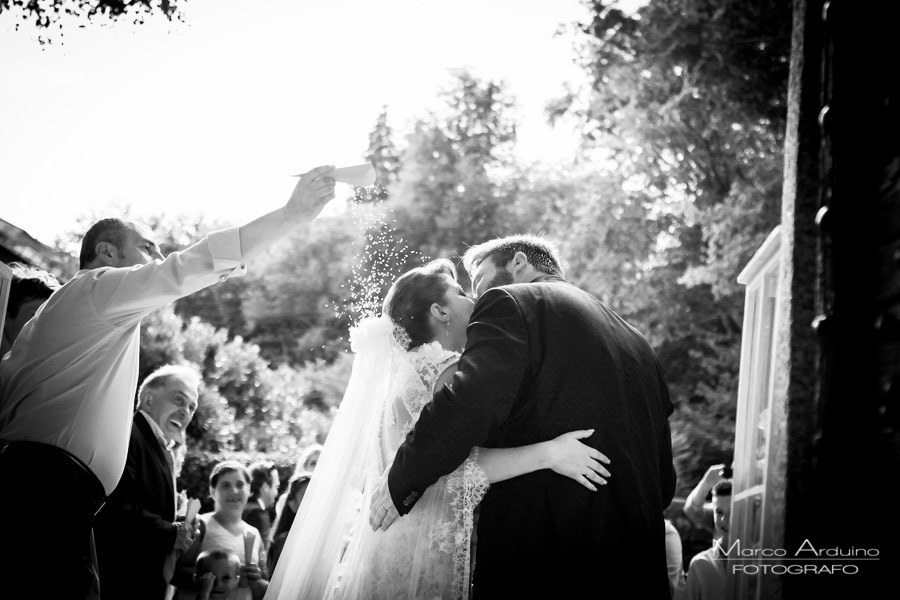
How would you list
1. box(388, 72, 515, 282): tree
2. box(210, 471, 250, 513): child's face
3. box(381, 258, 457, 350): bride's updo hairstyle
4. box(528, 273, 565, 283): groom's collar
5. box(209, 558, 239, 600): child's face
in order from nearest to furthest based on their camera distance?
1. box(528, 273, 565, 283): groom's collar
2. box(381, 258, 457, 350): bride's updo hairstyle
3. box(209, 558, 239, 600): child's face
4. box(210, 471, 250, 513): child's face
5. box(388, 72, 515, 282): tree

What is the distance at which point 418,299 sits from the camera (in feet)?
11.9

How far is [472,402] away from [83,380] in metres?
1.33

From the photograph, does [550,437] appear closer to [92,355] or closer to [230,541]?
[92,355]

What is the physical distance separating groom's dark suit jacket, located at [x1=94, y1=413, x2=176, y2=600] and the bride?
0.73 meters

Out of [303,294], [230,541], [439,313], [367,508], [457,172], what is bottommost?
[230,541]

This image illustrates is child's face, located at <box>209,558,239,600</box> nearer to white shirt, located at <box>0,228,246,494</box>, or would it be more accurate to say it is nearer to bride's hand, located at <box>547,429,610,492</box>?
white shirt, located at <box>0,228,246,494</box>

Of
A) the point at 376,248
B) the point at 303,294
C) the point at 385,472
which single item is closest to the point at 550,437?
the point at 385,472

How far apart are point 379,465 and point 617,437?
1112mm

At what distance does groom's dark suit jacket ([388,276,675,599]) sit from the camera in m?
2.73

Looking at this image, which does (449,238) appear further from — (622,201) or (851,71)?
(851,71)

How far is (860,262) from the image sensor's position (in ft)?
6.45

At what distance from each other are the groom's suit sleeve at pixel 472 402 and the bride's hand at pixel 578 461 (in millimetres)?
209

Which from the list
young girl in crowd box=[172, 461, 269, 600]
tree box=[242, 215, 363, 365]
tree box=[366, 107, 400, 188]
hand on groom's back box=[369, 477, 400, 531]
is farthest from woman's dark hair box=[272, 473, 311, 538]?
tree box=[366, 107, 400, 188]

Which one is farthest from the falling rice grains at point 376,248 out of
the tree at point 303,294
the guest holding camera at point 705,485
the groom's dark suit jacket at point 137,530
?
the groom's dark suit jacket at point 137,530
